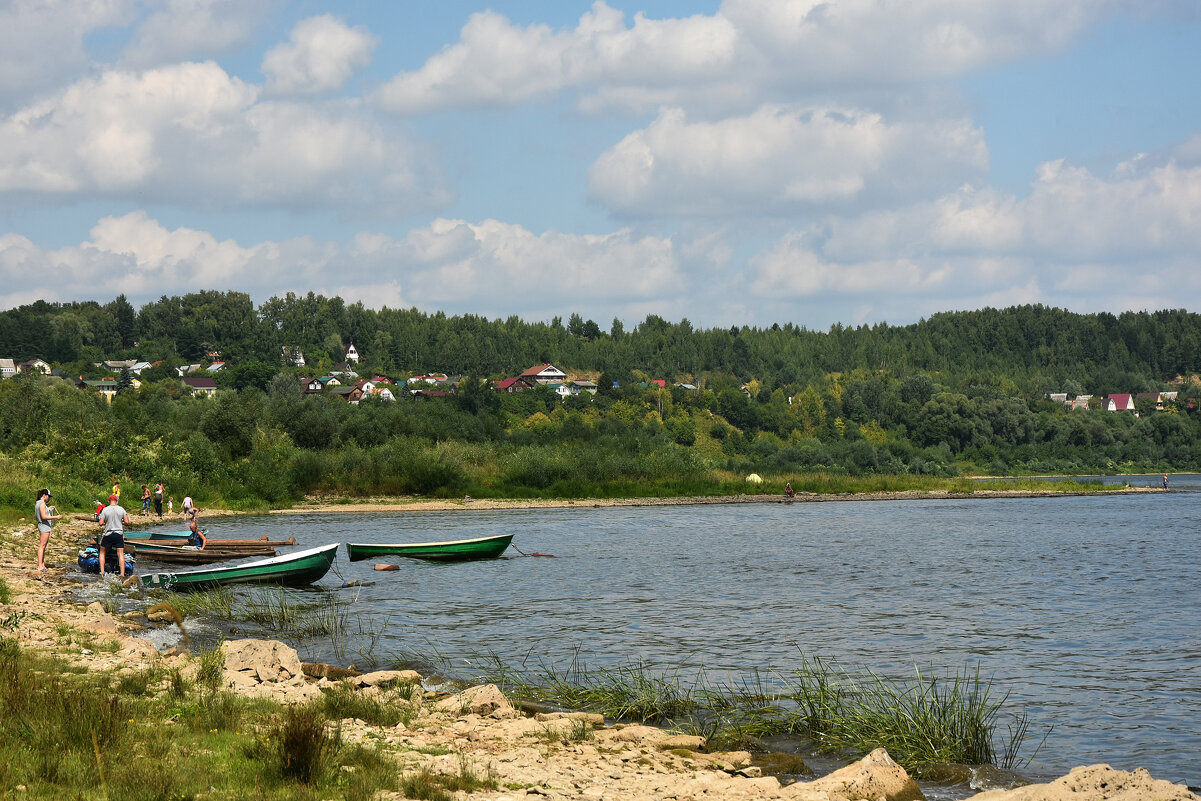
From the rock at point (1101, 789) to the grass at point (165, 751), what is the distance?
666cm

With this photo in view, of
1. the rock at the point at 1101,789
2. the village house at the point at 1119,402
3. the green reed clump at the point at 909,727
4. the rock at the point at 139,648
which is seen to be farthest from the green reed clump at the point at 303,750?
the village house at the point at 1119,402

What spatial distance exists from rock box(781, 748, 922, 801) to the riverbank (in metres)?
0.03

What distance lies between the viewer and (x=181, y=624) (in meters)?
23.0

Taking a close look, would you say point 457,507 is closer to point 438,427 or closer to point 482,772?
point 438,427

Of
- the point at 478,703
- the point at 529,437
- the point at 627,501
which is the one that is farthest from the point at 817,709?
the point at 529,437

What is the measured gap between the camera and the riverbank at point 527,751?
424 inches

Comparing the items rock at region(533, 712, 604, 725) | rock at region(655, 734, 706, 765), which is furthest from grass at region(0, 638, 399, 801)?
rock at region(655, 734, 706, 765)

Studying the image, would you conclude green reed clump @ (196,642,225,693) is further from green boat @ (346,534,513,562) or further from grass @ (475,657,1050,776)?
green boat @ (346,534,513,562)

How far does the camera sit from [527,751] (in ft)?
41.5

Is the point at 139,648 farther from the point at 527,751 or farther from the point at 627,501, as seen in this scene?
the point at 627,501

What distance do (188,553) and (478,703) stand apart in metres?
23.0

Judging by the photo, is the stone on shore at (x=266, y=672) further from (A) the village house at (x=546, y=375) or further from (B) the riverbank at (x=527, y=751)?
(A) the village house at (x=546, y=375)

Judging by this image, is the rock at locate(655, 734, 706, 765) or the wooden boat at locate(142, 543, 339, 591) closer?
the rock at locate(655, 734, 706, 765)

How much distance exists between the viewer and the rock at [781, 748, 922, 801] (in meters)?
11.3
